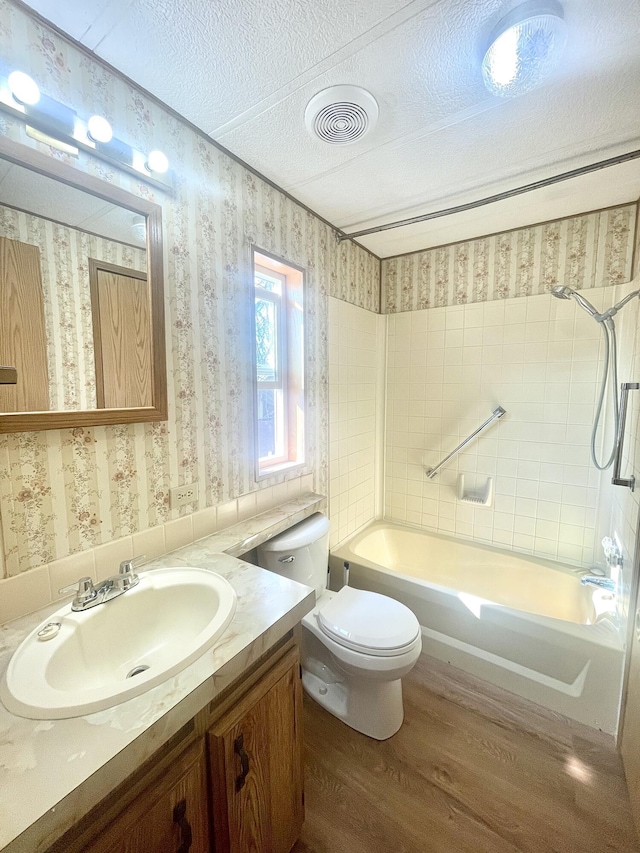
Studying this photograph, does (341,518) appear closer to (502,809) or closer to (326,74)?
(502,809)

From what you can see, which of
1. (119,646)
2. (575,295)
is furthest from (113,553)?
(575,295)

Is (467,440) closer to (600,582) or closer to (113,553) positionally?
(600,582)

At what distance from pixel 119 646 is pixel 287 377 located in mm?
1302

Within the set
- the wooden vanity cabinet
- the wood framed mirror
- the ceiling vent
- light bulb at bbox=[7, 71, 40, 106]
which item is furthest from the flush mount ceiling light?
the wooden vanity cabinet

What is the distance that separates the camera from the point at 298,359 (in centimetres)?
184

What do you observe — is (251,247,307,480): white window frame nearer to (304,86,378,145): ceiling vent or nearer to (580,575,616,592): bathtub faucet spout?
(304,86,378,145): ceiling vent

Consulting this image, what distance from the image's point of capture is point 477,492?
234 cm

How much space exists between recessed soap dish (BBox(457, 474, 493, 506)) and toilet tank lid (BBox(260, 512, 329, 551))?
1.13 m

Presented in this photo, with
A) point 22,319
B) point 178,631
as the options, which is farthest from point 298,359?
point 178,631

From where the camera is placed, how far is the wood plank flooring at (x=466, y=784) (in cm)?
112

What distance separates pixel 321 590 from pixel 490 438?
4.80 feet

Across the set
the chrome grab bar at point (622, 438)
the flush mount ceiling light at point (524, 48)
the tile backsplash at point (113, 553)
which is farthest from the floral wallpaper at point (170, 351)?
the chrome grab bar at point (622, 438)

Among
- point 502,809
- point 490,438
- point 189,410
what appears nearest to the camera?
point 502,809

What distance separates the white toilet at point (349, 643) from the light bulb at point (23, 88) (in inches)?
62.5
